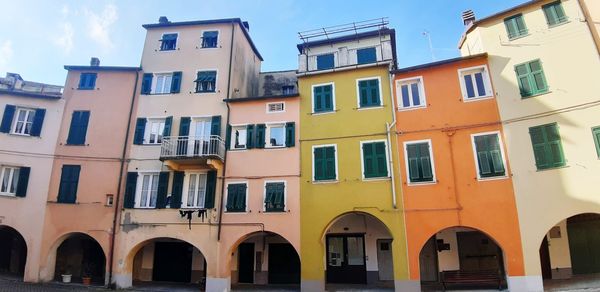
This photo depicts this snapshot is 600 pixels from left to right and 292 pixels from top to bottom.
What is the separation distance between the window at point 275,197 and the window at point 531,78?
12545 millimetres

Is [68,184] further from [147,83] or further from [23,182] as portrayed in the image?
[147,83]

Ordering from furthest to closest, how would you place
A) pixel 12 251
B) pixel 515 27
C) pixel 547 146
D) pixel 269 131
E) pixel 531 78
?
pixel 12 251
pixel 269 131
pixel 515 27
pixel 531 78
pixel 547 146

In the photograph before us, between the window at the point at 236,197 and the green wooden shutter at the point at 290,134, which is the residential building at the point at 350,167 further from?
the window at the point at 236,197

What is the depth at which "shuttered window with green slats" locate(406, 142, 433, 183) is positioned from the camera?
56.4 feet

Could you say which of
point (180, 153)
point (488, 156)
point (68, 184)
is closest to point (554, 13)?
point (488, 156)

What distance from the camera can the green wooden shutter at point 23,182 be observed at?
1973cm

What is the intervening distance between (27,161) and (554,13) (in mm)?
28614

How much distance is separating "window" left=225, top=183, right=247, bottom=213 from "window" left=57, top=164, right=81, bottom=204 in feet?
29.3

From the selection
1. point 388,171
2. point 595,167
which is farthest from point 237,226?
point 595,167

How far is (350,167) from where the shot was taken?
722 inches

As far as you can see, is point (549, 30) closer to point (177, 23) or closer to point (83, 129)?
point (177, 23)

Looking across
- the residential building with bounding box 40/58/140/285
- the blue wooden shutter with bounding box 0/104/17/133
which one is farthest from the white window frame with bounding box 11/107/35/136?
the residential building with bounding box 40/58/140/285

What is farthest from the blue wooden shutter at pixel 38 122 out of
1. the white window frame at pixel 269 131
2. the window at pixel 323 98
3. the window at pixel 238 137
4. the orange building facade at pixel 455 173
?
the orange building facade at pixel 455 173

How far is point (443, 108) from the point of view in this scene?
17.7 metres
